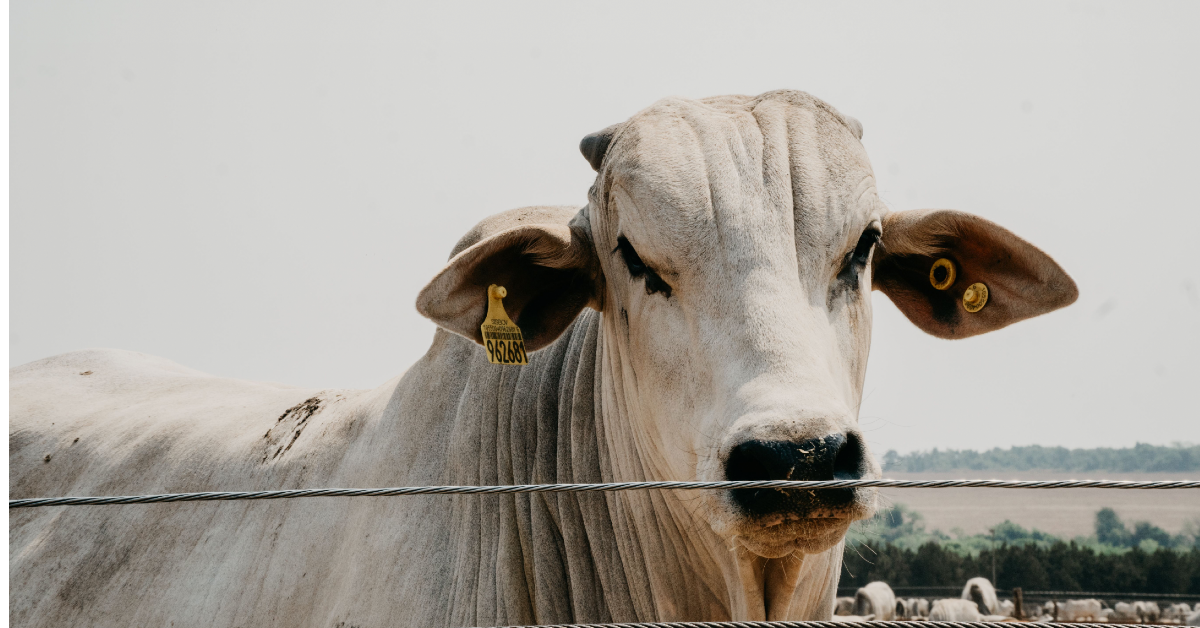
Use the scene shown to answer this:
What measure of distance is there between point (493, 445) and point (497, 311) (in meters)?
0.59

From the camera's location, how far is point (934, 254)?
11.4 feet

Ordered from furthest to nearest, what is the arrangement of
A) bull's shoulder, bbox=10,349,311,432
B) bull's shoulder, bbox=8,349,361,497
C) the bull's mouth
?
bull's shoulder, bbox=10,349,311,432
bull's shoulder, bbox=8,349,361,497
the bull's mouth

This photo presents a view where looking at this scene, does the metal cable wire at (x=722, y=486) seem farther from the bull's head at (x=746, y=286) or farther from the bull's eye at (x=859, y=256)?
the bull's eye at (x=859, y=256)

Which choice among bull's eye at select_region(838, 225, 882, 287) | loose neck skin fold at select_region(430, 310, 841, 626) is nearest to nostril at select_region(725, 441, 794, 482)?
loose neck skin fold at select_region(430, 310, 841, 626)

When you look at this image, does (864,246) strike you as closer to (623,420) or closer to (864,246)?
(864,246)

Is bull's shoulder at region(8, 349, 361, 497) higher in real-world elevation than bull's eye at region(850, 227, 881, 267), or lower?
lower

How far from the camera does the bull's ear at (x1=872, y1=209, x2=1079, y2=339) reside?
10.8ft

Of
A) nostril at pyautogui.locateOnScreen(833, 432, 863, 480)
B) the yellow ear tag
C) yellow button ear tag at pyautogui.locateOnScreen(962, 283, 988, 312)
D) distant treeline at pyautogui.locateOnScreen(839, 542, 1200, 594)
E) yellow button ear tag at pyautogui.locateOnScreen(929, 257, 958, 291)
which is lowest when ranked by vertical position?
distant treeline at pyautogui.locateOnScreen(839, 542, 1200, 594)

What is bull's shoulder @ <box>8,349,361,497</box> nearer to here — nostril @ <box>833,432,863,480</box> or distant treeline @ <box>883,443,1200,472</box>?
nostril @ <box>833,432,863,480</box>

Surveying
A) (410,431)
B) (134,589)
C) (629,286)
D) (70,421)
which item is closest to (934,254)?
(629,286)

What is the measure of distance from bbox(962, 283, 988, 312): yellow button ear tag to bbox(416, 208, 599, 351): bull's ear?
4.31ft

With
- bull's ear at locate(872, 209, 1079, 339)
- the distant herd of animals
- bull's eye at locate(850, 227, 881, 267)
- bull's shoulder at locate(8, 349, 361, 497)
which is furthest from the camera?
the distant herd of animals

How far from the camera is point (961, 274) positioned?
354 cm

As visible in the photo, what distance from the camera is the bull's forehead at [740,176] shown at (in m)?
2.80
